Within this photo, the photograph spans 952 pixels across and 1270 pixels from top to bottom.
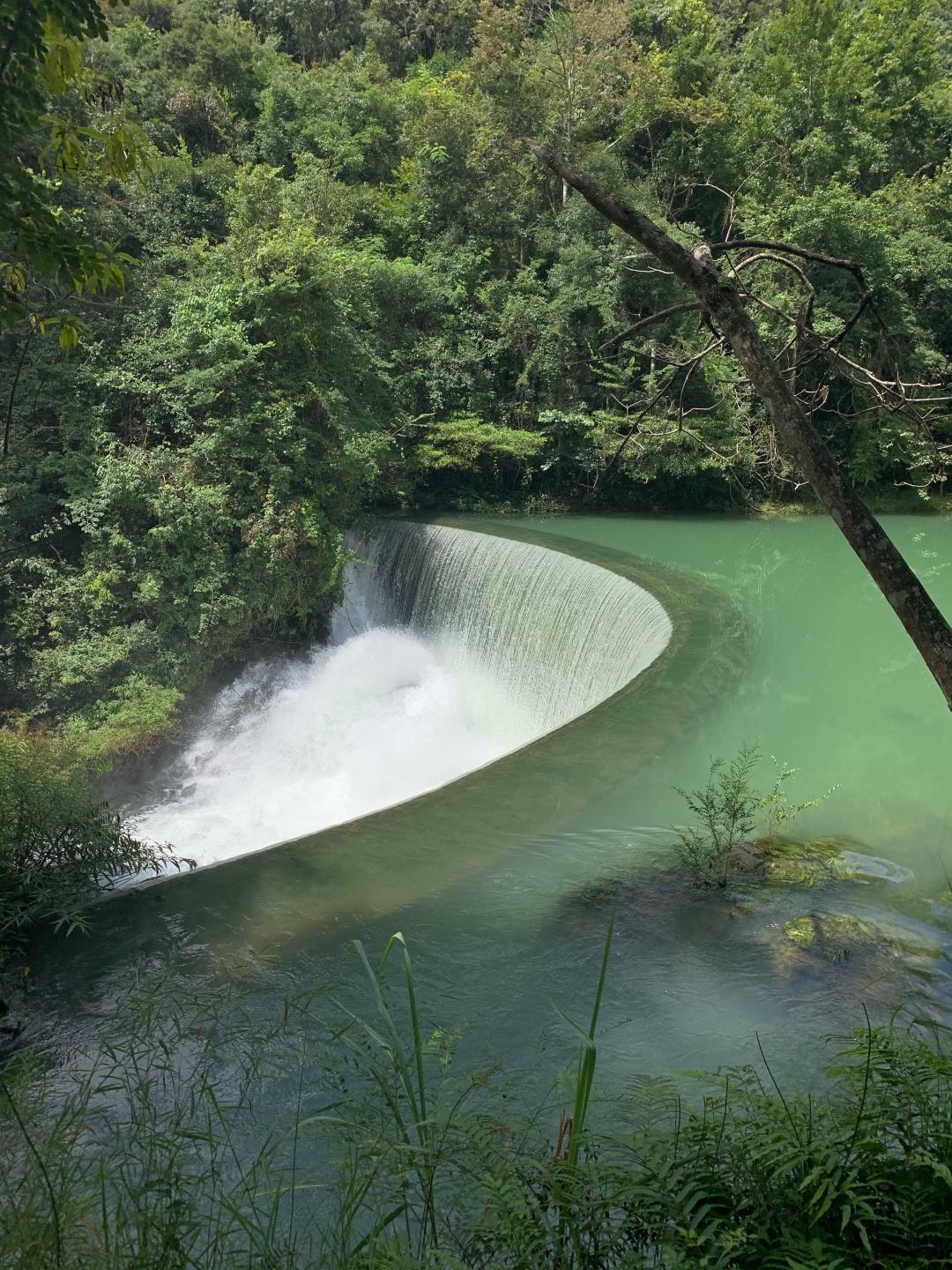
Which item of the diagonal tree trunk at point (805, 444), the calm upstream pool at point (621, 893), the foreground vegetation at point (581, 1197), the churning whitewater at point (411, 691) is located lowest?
the churning whitewater at point (411, 691)

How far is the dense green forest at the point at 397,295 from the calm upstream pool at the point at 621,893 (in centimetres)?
184

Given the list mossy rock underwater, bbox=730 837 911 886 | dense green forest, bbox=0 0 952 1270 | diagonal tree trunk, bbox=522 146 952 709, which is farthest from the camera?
mossy rock underwater, bbox=730 837 911 886

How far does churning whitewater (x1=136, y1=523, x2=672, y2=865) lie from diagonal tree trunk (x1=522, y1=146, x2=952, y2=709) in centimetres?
534

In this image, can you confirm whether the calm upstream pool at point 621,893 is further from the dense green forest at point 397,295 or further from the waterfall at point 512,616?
the dense green forest at point 397,295

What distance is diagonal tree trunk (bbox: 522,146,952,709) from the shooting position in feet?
8.04

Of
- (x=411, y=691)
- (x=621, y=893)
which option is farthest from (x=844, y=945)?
(x=411, y=691)

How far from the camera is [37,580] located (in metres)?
A: 9.27

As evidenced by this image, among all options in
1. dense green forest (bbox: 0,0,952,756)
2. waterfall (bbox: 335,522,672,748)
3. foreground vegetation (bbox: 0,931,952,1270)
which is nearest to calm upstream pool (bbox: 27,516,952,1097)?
waterfall (bbox: 335,522,672,748)

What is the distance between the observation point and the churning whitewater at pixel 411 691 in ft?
28.1

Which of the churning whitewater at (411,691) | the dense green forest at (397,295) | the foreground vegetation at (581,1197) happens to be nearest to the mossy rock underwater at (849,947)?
the foreground vegetation at (581,1197)

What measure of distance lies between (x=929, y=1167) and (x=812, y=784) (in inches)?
174

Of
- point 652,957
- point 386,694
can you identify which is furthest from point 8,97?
point 386,694

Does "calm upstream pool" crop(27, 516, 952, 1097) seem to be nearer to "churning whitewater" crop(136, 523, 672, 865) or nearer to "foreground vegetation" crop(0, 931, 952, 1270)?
"churning whitewater" crop(136, 523, 672, 865)

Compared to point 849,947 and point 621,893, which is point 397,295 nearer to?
point 621,893
